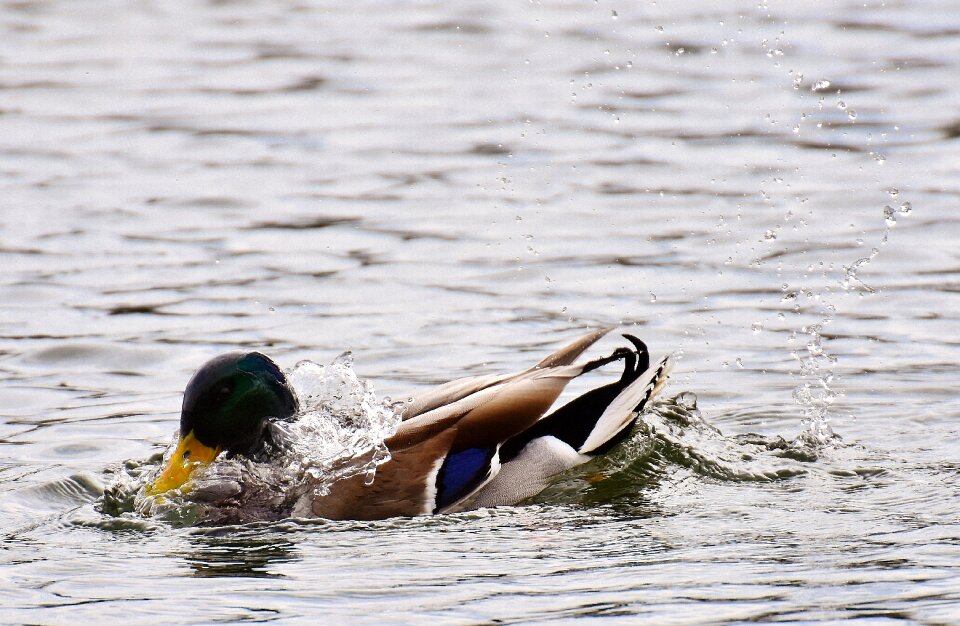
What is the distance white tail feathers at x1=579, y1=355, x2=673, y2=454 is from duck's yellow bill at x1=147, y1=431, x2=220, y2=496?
150 cm

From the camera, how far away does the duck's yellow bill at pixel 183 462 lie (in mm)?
6777

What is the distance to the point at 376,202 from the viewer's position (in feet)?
39.3

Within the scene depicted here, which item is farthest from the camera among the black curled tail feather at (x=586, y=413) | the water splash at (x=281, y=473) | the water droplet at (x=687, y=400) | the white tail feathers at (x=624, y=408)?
the water droplet at (x=687, y=400)

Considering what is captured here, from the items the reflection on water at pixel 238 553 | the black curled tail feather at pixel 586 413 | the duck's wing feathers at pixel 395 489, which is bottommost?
the reflection on water at pixel 238 553

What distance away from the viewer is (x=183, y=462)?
6.84m

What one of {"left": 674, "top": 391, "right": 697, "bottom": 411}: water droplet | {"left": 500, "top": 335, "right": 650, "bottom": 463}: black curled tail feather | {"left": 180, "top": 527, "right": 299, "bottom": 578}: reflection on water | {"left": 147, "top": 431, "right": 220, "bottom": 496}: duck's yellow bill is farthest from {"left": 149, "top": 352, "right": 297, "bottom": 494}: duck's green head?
{"left": 674, "top": 391, "right": 697, "bottom": 411}: water droplet

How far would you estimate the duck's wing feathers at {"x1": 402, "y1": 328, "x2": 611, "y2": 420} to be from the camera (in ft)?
22.9

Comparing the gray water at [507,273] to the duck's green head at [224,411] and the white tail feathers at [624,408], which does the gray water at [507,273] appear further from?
the duck's green head at [224,411]

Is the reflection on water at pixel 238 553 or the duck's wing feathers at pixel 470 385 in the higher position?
the duck's wing feathers at pixel 470 385

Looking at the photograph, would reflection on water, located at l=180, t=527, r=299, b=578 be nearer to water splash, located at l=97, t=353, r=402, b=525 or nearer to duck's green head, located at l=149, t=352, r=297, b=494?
water splash, located at l=97, t=353, r=402, b=525

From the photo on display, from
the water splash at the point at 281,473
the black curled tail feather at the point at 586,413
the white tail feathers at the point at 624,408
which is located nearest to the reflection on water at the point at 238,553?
the water splash at the point at 281,473

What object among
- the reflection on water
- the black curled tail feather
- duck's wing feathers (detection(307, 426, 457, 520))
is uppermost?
the black curled tail feather

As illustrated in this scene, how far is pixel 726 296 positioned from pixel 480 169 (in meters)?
3.03

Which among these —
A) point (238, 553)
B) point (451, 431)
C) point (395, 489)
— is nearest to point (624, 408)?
point (451, 431)
